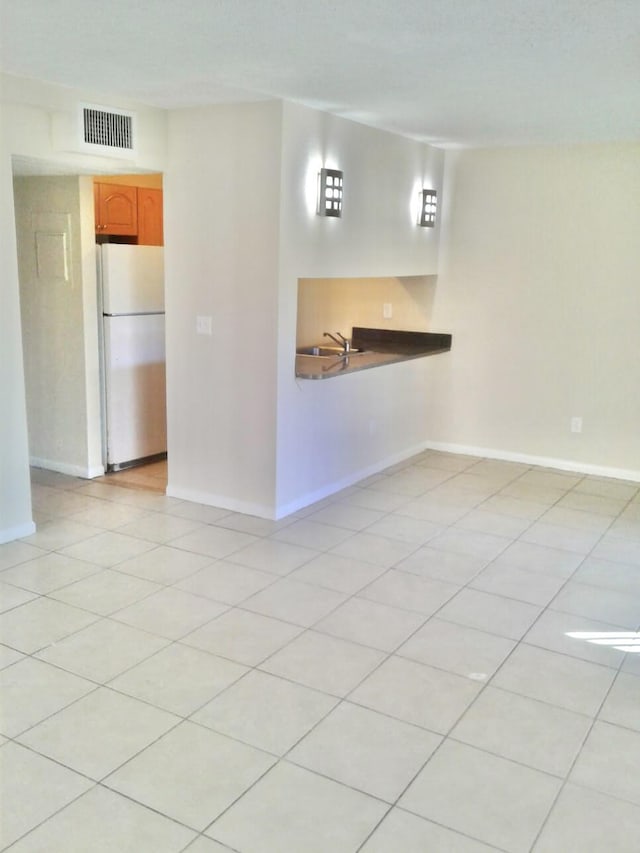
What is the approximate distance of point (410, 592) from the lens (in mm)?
3490

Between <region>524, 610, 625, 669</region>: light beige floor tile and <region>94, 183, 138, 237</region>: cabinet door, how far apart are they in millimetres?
4346

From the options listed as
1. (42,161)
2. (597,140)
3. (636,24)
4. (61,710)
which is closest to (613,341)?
(597,140)

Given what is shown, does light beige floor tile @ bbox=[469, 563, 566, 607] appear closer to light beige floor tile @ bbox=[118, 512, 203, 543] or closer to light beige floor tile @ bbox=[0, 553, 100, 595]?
light beige floor tile @ bbox=[118, 512, 203, 543]

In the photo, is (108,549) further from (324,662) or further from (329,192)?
(329,192)

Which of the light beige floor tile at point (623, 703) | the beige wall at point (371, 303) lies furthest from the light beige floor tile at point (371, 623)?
the beige wall at point (371, 303)

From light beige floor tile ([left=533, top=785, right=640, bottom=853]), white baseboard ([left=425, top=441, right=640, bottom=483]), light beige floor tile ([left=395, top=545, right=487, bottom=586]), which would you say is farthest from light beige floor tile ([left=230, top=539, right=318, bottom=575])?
white baseboard ([left=425, top=441, right=640, bottom=483])

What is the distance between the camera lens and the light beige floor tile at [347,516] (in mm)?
4371

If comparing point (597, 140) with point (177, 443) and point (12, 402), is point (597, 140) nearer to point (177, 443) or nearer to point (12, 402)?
point (177, 443)

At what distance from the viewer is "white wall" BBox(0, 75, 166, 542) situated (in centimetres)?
362

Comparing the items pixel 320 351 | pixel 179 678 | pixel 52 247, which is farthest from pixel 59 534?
pixel 320 351

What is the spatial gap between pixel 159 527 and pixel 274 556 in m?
0.77

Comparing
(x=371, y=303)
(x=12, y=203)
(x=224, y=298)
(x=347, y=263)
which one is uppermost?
(x=12, y=203)

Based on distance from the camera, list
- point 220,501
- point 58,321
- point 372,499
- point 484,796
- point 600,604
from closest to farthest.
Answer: point 484,796 → point 600,604 → point 220,501 → point 372,499 → point 58,321

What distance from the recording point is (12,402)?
3826 mm
